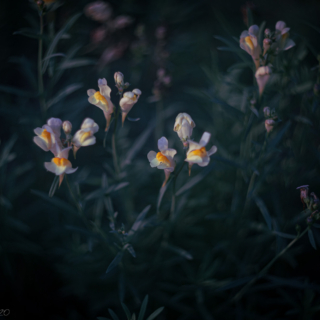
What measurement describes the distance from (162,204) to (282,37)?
4.18 feet

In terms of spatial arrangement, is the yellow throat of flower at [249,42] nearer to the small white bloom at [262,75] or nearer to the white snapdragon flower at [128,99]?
the small white bloom at [262,75]

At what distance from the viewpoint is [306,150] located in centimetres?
198

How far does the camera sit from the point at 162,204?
6.37 feet

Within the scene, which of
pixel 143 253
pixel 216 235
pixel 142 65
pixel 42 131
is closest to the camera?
pixel 42 131

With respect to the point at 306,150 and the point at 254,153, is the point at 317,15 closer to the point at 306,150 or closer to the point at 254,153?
the point at 306,150

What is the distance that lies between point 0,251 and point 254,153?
1819mm

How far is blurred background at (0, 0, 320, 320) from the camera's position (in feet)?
5.48

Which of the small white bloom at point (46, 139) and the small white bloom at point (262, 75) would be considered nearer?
the small white bloom at point (46, 139)

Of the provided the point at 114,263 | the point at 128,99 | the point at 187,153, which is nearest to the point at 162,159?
the point at 187,153

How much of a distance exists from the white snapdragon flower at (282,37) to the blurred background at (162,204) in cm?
24

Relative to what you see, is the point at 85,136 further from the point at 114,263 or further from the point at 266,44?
the point at 266,44

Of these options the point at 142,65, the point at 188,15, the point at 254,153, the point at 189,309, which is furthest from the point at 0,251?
the point at 188,15

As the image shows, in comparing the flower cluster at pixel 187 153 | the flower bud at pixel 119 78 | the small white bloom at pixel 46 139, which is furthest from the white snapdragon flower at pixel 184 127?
the small white bloom at pixel 46 139

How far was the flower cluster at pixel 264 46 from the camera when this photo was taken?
1.25 m
